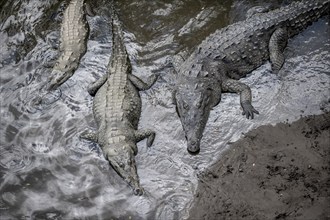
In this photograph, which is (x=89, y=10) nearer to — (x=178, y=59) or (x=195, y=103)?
(x=178, y=59)

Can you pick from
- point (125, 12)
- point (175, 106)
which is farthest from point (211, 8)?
point (175, 106)

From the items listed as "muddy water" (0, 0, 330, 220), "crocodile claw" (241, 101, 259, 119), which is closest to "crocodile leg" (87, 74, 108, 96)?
"muddy water" (0, 0, 330, 220)

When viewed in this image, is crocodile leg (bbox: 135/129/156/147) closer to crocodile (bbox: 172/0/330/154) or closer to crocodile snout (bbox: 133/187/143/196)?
Answer: crocodile (bbox: 172/0/330/154)

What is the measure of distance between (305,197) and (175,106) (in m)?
2.17

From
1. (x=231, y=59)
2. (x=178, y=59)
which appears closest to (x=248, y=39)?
(x=231, y=59)

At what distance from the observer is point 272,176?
5.77 meters

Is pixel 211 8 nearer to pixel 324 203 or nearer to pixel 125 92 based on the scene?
pixel 125 92

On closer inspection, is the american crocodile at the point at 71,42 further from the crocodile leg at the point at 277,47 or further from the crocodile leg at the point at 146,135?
the crocodile leg at the point at 277,47

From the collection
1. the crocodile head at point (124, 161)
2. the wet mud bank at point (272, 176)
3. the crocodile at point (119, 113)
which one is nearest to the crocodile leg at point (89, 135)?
the crocodile at point (119, 113)

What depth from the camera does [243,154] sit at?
19.9 feet

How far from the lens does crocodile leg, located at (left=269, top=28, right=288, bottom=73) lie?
6883 millimetres

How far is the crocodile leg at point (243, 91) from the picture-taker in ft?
21.2

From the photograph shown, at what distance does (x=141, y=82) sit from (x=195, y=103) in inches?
37.8

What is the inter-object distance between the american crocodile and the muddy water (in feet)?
0.40
